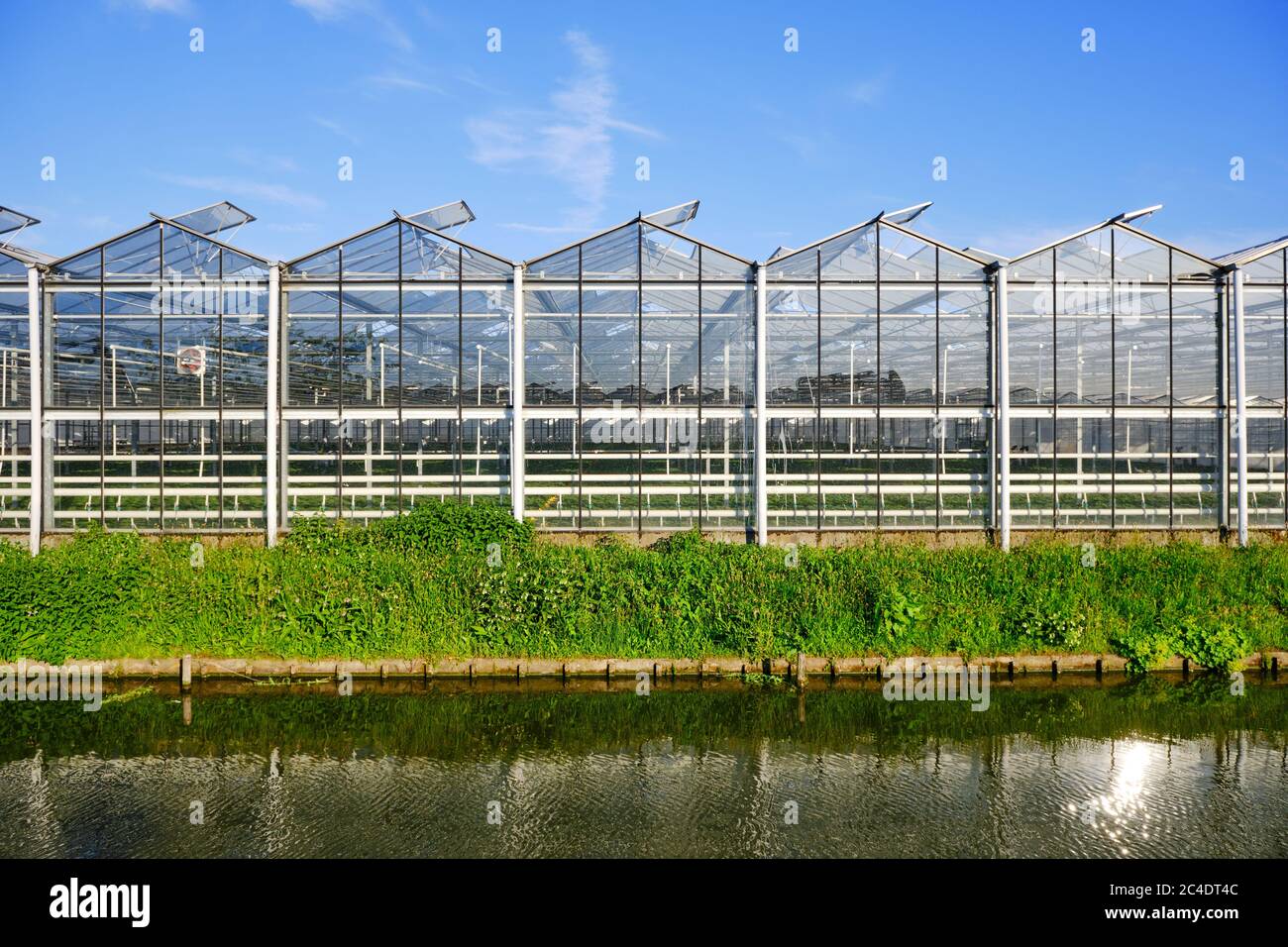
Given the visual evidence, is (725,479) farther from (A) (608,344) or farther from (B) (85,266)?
(B) (85,266)

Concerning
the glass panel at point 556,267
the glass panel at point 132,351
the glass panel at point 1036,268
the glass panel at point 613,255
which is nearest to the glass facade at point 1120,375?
the glass panel at point 1036,268

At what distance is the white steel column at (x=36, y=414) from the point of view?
2136cm

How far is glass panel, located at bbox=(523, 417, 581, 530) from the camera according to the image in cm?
2202

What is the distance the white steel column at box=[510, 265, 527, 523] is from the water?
5.48 m

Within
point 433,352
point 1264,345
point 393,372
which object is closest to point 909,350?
point 1264,345

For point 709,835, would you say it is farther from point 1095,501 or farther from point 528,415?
point 1095,501

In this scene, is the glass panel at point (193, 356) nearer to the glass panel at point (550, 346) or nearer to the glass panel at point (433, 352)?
the glass panel at point (433, 352)

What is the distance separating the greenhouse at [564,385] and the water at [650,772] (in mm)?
6072

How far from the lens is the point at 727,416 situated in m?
22.1

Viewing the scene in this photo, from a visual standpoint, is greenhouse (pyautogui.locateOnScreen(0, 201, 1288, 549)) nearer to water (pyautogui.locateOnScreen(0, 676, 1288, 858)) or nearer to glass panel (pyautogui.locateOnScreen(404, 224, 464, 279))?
glass panel (pyautogui.locateOnScreen(404, 224, 464, 279))

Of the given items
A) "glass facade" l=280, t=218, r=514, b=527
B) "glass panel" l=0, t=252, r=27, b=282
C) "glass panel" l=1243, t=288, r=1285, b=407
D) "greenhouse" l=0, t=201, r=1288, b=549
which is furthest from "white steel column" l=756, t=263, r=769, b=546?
"glass panel" l=0, t=252, r=27, b=282
